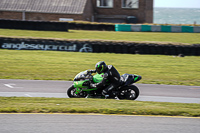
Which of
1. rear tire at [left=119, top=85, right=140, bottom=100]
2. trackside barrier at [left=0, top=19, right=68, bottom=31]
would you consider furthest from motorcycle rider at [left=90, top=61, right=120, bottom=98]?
trackside barrier at [left=0, top=19, right=68, bottom=31]

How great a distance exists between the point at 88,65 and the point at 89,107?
10.4 meters

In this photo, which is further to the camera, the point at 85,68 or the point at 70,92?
the point at 85,68

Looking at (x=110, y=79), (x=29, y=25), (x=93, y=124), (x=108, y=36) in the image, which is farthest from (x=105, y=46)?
(x=93, y=124)

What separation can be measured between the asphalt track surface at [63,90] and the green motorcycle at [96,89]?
1.78ft

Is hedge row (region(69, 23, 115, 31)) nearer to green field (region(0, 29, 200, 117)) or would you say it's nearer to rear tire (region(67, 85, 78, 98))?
green field (region(0, 29, 200, 117))

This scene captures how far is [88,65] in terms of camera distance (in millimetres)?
19109

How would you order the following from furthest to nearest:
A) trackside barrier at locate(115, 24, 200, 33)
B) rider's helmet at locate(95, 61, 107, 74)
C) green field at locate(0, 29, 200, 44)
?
trackside barrier at locate(115, 24, 200, 33) → green field at locate(0, 29, 200, 44) → rider's helmet at locate(95, 61, 107, 74)

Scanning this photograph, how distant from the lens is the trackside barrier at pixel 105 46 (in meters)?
23.4

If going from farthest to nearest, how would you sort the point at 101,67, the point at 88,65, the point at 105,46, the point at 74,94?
the point at 105,46
the point at 88,65
the point at 74,94
the point at 101,67

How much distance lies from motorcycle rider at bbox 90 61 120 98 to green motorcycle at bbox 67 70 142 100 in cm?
15

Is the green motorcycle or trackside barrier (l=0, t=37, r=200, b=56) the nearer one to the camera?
the green motorcycle

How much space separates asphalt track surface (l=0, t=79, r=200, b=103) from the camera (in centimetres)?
1164

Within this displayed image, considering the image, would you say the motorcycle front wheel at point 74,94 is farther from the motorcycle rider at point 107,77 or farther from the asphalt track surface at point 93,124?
the asphalt track surface at point 93,124

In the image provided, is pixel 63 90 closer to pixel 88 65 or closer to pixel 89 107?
pixel 89 107
